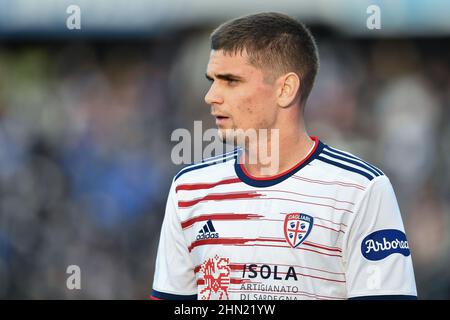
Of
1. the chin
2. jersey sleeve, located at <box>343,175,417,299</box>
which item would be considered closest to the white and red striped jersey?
jersey sleeve, located at <box>343,175,417,299</box>

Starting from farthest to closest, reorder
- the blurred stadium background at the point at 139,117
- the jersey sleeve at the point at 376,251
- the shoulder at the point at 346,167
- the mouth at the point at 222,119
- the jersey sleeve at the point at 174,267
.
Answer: the blurred stadium background at the point at 139,117
the jersey sleeve at the point at 174,267
the mouth at the point at 222,119
the shoulder at the point at 346,167
the jersey sleeve at the point at 376,251

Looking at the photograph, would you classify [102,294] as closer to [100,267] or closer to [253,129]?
[100,267]

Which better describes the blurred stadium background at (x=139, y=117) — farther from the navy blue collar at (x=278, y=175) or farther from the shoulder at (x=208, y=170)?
the navy blue collar at (x=278, y=175)

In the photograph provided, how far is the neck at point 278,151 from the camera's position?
324 cm

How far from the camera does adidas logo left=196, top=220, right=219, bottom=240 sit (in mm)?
3195

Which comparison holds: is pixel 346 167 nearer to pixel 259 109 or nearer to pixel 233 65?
pixel 259 109

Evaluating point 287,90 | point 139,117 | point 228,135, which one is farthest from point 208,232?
point 139,117

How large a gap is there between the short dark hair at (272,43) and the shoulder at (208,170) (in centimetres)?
45

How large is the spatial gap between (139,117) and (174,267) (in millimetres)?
5216

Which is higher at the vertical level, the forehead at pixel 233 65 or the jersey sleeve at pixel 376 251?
the forehead at pixel 233 65

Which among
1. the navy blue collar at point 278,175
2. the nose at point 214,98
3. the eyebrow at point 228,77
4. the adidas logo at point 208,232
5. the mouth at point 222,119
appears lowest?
the adidas logo at point 208,232

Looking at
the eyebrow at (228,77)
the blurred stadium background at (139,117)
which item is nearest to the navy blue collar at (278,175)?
the eyebrow at (228,77)

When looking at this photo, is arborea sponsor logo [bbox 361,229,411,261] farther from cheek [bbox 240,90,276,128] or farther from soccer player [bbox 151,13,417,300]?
cheek [bbox 240,90,276,128]
